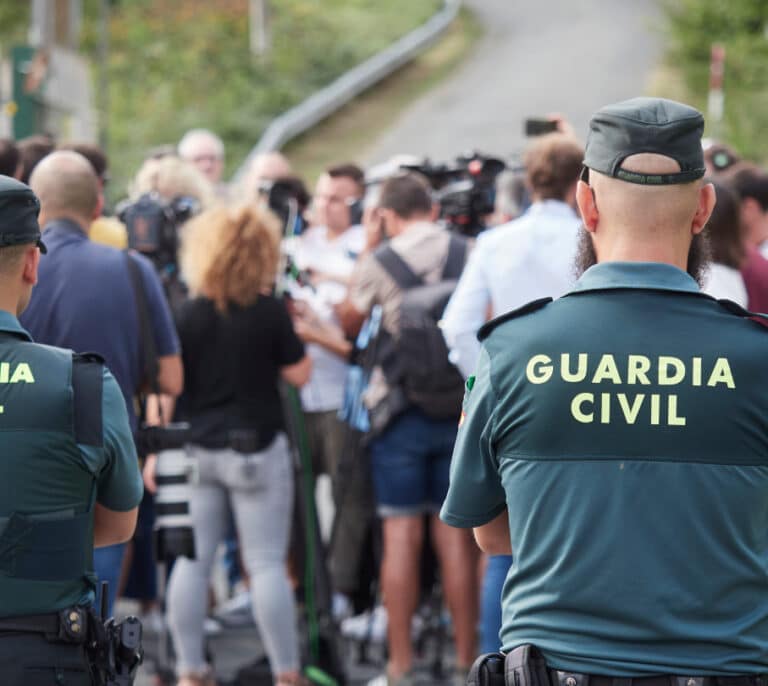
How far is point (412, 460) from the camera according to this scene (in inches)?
263

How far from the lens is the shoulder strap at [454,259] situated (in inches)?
265

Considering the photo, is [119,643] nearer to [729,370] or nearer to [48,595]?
[48,595]

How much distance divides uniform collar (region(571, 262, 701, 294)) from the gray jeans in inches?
141

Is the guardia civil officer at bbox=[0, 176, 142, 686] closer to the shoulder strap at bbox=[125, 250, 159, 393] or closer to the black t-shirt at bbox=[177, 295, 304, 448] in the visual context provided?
the shoulder strap at bbox=[125, 250, 159, 393]

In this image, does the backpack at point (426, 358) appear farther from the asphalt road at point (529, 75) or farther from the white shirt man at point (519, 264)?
the asphalt road at point (529, 75)

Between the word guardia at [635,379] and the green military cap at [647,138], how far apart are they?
0.37 m

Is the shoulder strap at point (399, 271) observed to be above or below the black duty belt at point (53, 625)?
above

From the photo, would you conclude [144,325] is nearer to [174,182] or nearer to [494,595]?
[494,595]

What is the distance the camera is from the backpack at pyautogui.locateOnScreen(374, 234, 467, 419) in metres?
6.58

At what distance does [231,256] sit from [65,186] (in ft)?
3.45

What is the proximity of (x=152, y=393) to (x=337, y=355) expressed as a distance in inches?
76.0

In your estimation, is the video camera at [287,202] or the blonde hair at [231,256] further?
the video camera at [287,202]

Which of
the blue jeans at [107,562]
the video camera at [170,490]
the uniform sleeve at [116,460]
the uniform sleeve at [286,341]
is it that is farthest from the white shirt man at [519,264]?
the uniform sleeve at [116,460]

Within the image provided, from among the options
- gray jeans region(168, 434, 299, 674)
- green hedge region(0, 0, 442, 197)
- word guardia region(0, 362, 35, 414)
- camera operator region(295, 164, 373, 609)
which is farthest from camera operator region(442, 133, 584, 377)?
green hedge region(0, 0, 442, 197)
